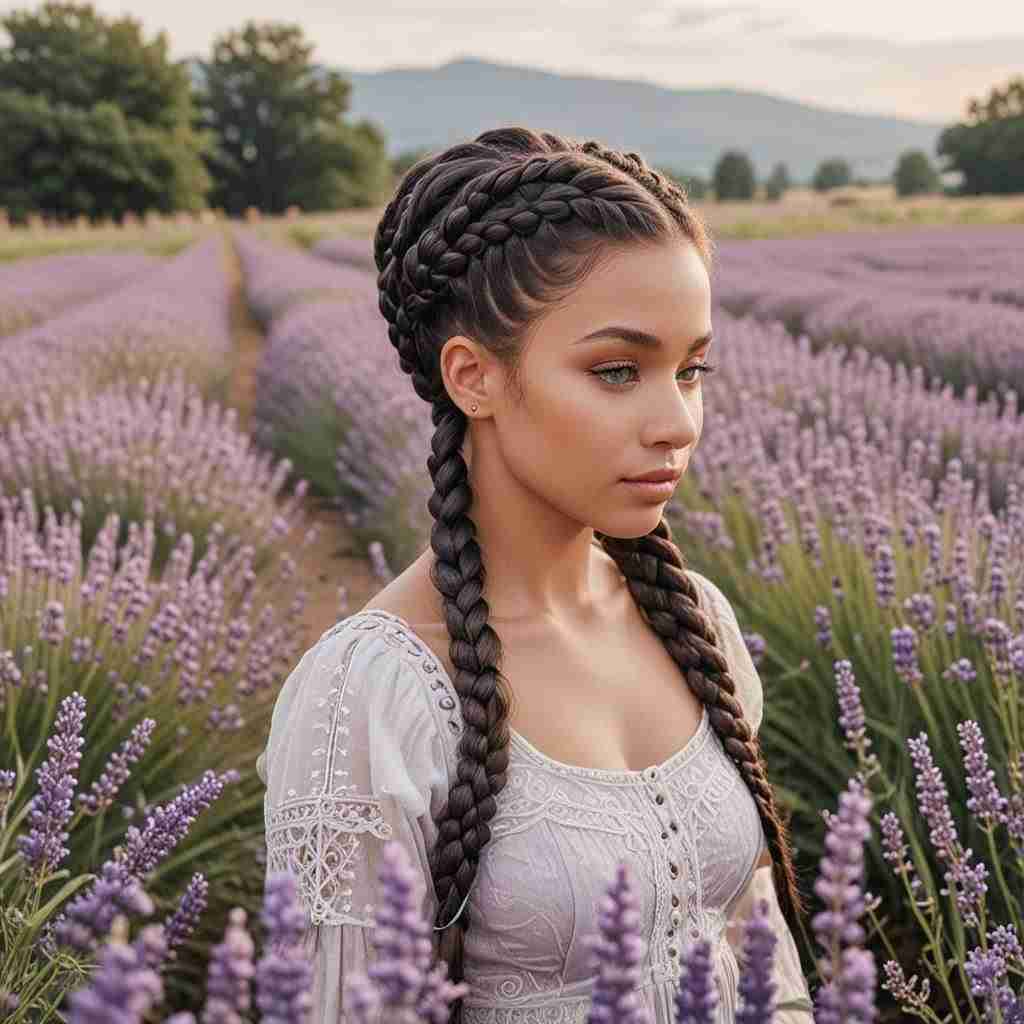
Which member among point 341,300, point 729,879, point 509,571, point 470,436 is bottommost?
point 341,300

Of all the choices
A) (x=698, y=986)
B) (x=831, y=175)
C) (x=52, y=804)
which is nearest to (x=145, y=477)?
(x=52, y=804)

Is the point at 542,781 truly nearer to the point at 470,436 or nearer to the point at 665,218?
the point at 470,436

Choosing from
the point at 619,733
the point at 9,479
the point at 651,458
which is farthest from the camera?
the point at 9,479

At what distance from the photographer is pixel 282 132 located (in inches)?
2419

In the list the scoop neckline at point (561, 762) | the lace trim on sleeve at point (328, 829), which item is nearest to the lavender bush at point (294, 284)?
the scoop neckline at point (561, 762)

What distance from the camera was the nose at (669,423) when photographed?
140 centimetres

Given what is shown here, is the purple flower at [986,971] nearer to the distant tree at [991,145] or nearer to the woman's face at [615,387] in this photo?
the woman's face at [615,387]

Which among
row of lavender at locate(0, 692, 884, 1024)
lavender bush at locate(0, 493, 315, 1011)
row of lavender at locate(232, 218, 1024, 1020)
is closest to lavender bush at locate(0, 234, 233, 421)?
row of lavender at locate(232, 218, 1024, 1020)

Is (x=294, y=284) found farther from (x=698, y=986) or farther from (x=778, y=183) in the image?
(x=778, y=183)

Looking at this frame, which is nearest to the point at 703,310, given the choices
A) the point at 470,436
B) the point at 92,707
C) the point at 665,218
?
the point at 665,218

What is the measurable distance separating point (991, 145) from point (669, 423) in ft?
184

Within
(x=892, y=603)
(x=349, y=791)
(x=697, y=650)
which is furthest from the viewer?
(x=892, y=603)

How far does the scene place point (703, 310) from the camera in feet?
4.76

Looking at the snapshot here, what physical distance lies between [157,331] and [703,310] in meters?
7.97
